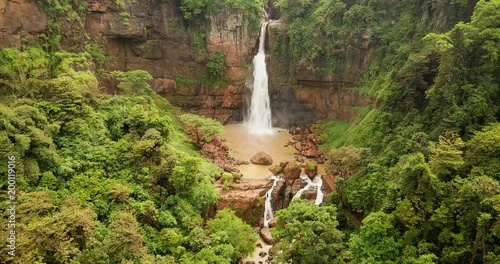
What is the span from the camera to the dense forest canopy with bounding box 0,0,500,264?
→ 16.7 meters

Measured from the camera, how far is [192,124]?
32.6 m

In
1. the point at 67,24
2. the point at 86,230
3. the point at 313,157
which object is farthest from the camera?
the point at 313,157

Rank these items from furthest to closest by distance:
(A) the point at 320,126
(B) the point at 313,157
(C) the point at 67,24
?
(A) the point at 320,126 → (B) the point at 313,157 → (C) the point at 67,24

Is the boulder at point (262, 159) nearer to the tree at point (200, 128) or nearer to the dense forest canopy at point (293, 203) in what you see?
the tree at point (200, 128)

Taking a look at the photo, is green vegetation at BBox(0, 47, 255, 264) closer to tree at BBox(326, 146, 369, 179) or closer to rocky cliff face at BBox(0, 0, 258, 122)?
tree at BBox(326, 146, 369, 179)

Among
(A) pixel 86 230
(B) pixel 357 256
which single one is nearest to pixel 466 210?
(B) pixel 357 256

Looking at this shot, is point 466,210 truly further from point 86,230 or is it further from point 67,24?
point 67,24

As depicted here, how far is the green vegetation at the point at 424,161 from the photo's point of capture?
56.1ft

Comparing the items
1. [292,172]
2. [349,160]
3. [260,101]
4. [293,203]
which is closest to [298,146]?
[292,172]

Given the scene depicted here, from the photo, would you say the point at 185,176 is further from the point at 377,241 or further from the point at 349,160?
the point at 377,241

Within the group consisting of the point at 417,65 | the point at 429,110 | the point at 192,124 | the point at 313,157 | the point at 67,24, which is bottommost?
the point at 313,157

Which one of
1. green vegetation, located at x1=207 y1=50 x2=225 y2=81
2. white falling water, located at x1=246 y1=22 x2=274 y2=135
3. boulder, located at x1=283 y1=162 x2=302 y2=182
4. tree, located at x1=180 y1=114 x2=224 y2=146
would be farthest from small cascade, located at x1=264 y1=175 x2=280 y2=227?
green vegetation, located at x1=207 y1=50 x2=225 y2=81

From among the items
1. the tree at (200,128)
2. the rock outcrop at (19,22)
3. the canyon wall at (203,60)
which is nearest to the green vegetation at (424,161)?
the canyon wall at (203,60)

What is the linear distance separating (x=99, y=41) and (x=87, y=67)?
14.8 feet
